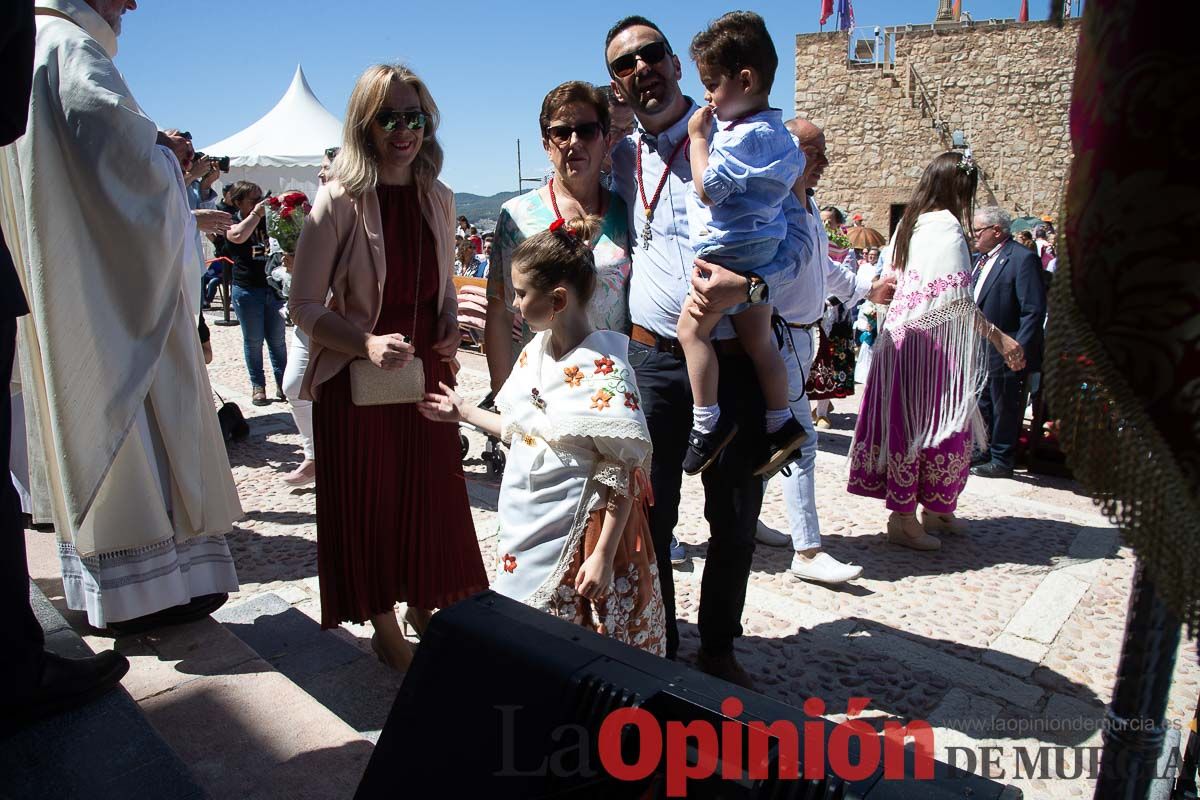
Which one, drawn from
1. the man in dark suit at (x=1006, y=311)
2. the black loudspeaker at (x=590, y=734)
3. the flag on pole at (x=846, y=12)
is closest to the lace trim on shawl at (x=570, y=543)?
the black loudspeaker at (x=590, y=734)

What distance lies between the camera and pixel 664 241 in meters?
2.58

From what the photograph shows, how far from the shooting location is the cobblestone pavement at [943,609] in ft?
8.74

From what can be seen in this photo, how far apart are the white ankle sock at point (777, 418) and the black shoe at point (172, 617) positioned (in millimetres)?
2005

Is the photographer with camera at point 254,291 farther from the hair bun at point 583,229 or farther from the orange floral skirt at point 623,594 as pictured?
the orange floral skirt at point 623,594

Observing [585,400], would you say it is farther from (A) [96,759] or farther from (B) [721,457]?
(A) [96,759]

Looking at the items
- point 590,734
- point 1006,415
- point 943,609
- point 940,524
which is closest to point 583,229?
point 590,734

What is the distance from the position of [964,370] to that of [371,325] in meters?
3.03

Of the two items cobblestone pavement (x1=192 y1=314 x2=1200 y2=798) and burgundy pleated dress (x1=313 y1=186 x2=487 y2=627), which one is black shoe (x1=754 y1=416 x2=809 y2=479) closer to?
cobblestone pavement (x1=192 y1=314 x2=1200 y2=798)

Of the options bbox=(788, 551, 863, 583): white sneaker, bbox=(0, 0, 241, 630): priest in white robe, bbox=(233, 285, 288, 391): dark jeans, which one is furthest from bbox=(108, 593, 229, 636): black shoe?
bbox=(233, 285, 288, 391): dark jeans

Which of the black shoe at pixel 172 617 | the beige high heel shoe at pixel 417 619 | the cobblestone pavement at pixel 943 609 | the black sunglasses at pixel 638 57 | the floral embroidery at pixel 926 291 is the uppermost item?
the black sunglasses at pixel 638 57

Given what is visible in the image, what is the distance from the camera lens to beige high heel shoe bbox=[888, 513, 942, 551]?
4.09 m

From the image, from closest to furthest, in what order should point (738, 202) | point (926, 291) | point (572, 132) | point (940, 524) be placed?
1. point (738, 202)
2. point (572, 132)
3. point (926, 291)
4. point (940, 524)

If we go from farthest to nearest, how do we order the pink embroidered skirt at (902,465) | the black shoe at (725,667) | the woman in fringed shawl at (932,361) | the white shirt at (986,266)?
1. the white shirt at (986,266)
2. the pink embroidered skirt at (902,465)
3. the woman in fringed shawl at (932,361)
4. the black shoe at (725,667)

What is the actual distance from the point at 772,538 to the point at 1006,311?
2.81m
